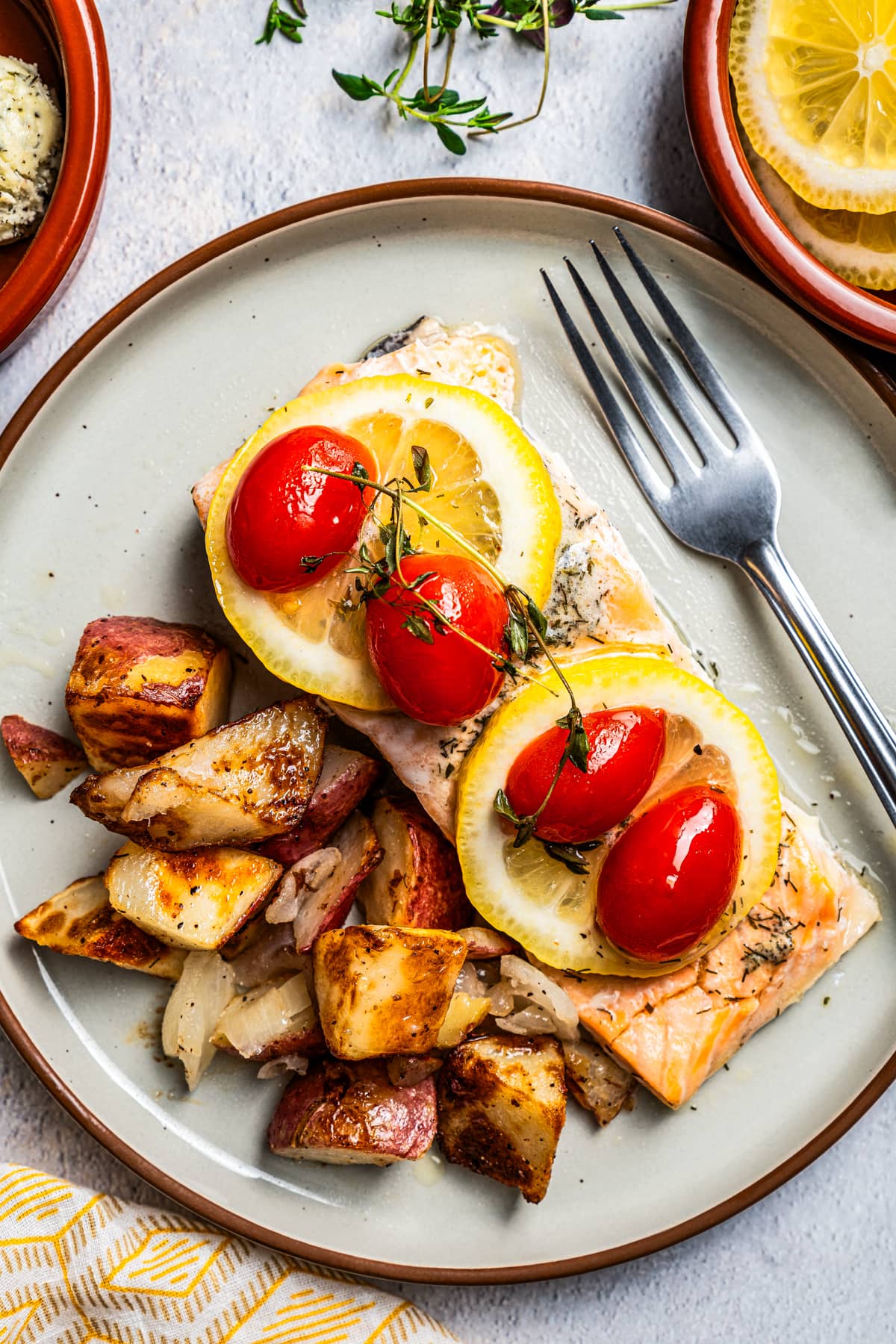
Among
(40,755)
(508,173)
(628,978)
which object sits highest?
(508,173)

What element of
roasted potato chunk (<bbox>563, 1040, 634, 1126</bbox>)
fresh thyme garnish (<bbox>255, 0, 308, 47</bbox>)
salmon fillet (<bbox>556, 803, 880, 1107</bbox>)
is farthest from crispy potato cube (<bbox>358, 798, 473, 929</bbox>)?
fresh thyme garnish (<bbox>255, 0, 308, 47</bbox>)

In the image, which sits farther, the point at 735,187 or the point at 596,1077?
the point at 596,1077

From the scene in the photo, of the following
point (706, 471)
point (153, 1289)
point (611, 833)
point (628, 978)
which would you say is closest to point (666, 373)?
point (706, 471)

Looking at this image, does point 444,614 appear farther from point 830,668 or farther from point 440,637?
point 830,668

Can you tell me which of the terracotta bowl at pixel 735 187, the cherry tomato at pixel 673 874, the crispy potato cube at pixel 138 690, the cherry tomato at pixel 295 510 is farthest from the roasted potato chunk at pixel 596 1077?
the terracotta bowl at pixel 735 187

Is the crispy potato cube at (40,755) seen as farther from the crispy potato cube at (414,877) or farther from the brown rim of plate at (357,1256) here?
the crispy potato cube at (414,877)

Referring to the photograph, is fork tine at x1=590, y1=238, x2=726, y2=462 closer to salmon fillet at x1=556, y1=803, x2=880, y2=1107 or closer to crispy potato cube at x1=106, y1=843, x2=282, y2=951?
salmon fillet at x1=556, y1=803, x2=880, y2=1107

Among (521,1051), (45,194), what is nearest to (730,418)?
(521,1051)
